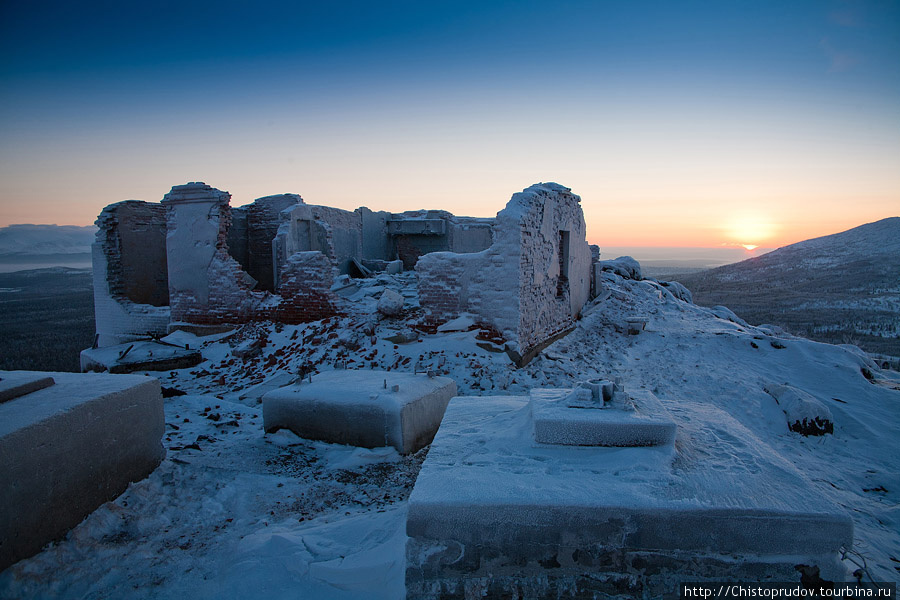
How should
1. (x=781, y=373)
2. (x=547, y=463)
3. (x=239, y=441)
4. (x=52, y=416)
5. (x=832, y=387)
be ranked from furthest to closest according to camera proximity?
(x=781, y=373), (x=832, y=387), (x=239, y=441), (x=52, y=416), (x=547, y=463)

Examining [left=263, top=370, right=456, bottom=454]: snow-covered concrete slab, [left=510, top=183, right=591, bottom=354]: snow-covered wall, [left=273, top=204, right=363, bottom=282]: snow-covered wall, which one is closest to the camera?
[left=263, top=370, right=456, bottom=454]: snow-covered concrete slab

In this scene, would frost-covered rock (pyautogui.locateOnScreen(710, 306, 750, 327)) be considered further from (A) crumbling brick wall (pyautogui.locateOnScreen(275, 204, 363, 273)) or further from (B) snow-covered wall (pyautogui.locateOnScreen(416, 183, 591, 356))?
(A) crumbling brick wall (pyautogui.locateOnScreen(275, 204, 363, 273))

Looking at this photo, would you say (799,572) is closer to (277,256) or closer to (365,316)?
(365,316)

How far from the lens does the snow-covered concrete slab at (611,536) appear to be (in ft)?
7.29

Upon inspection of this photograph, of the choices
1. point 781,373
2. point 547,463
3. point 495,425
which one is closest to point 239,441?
point 495,425

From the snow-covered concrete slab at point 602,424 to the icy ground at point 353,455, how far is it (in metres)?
0.21

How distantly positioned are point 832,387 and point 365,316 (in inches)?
271

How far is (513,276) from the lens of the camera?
7.01 m

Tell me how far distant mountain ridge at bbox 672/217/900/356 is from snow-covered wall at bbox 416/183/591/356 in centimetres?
739

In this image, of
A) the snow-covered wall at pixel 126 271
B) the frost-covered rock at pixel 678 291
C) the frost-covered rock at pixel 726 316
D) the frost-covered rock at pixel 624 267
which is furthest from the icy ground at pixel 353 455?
the frost-covered rock at pixel 624 267

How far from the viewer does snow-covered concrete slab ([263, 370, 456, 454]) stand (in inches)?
180

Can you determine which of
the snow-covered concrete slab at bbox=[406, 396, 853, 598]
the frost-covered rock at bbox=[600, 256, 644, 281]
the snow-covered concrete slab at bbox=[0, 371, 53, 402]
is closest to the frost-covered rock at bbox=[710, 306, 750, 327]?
the frost-covered rock at bbox=[600, 256, 644, 281]

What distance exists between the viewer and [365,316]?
8.59 meters

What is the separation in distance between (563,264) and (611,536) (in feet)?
23.7
